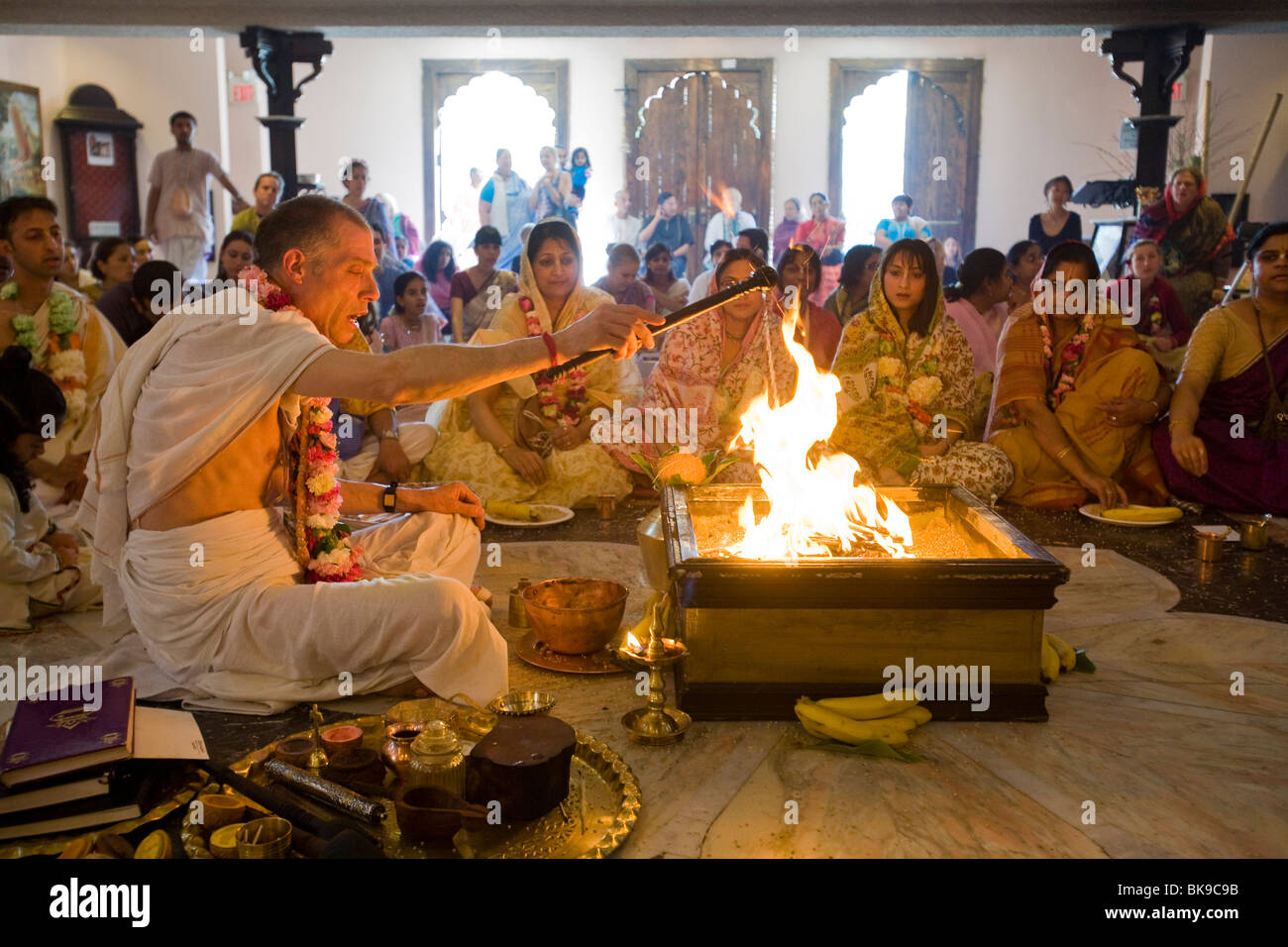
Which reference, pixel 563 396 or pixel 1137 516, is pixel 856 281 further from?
pixel 1137 516

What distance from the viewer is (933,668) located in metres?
2.91

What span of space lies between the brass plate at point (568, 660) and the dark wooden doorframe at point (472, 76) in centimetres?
1159

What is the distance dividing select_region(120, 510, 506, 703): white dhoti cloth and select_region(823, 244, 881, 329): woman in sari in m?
4.81

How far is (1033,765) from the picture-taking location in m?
2.68

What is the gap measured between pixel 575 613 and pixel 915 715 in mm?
993

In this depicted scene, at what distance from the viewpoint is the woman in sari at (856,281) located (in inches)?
283

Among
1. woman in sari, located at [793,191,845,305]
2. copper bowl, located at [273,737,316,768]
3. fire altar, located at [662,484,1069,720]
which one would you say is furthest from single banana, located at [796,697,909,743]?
woman in sari, located at [793,191,845,305]

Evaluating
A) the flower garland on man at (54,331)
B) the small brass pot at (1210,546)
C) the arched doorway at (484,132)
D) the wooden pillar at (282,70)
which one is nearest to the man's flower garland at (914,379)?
the small brass pot at (1210,546)

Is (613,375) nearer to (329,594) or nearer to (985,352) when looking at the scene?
(985,352)

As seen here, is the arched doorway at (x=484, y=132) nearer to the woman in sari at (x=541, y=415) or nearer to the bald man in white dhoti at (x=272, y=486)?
the woman in sari at (x=541, y=415)

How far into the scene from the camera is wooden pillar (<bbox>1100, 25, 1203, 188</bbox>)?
A: 8.12m

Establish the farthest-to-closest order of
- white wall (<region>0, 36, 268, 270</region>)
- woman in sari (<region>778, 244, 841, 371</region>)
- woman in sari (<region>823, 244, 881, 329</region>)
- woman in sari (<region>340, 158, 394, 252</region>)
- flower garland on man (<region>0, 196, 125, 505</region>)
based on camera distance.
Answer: white wall (<region>0, 36, 268, 270</region>) → woman in sari (<region>340, 158, 394, 252</region>) → woman in sari (<region>823, 244, 881, 329</region>) → woman in sari (<region>778, 244, 841, 371</region>) → flower garland on man (<region>0, 196, 125, 505</region>)

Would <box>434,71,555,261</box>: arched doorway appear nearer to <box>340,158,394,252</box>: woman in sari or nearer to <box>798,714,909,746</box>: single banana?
<box>340,158,394,252</box>: woman in sari
